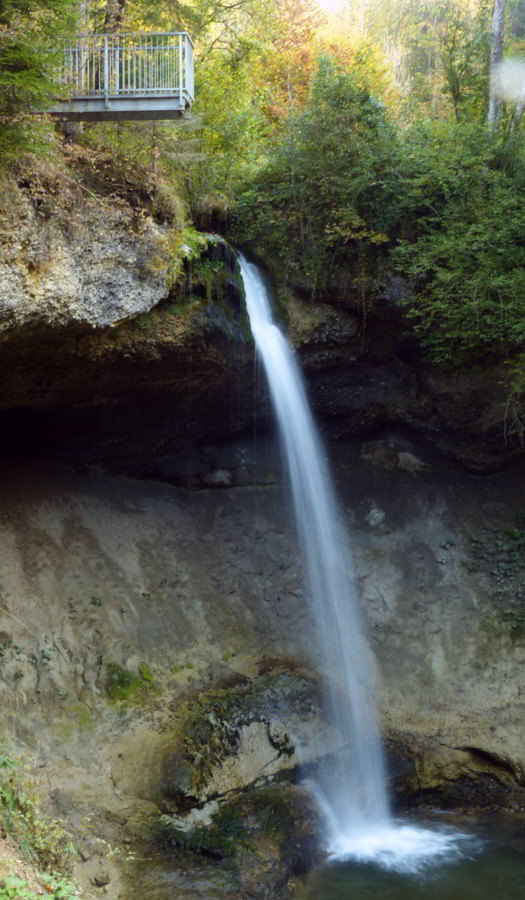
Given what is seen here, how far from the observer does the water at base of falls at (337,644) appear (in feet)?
33.0

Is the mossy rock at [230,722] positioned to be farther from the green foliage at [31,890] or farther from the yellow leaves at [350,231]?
the yellow leaves at [350,231]

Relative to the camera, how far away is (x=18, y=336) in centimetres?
902

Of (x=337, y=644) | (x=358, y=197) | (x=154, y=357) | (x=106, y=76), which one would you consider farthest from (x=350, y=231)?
(x=337, y=644)

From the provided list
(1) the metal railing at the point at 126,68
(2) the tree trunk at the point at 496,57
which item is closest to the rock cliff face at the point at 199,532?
(1) the metal railing at the point at 126,68

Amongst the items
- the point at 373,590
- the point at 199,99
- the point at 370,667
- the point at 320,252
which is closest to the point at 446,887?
the point at 370,667

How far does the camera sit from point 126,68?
9.77 metres

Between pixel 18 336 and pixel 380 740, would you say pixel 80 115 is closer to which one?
pixel 18 336

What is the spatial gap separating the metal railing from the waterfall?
142 inches

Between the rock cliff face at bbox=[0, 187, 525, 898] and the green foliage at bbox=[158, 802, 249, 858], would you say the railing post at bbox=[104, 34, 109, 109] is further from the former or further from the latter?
the green foliage at bbox=[158, 802, 249, 858]

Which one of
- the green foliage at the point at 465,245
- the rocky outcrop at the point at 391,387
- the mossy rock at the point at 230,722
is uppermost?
the green foliage at the point at 465,245

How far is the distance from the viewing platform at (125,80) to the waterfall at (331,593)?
3540mm

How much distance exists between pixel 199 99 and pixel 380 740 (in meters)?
12.0

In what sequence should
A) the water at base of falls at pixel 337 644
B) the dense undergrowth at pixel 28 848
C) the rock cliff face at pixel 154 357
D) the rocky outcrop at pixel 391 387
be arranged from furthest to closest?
the rocky outcrop at pixel 391 387
the water at base of falls at pixel 337 644
the rock cliff face at pixel 154 357
the dense undergrowth at pixel 28 848

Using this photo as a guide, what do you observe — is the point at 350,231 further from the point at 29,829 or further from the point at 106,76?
the point at 29,829
